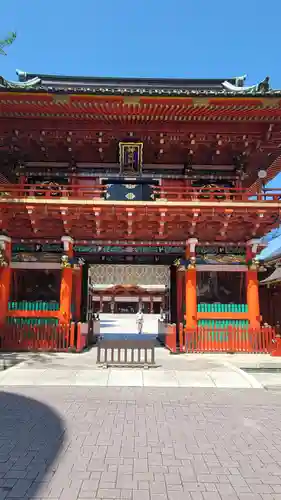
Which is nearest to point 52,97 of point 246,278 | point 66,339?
point 66,339

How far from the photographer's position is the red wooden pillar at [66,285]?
13.0 metres

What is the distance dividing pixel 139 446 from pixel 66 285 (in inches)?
370

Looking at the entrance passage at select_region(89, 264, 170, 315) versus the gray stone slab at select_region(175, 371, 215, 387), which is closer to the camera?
the gray stone slab at select_region(175, 371, 215, 387)

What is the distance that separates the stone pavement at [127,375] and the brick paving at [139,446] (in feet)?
2.82

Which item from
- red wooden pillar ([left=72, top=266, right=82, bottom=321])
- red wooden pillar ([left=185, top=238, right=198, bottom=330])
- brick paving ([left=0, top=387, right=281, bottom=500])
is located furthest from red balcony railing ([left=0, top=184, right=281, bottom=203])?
brick paving ([left=0, top=387, right=281, bottom=500])

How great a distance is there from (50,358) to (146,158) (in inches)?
384

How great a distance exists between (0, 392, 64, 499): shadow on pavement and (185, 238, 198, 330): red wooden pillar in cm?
790

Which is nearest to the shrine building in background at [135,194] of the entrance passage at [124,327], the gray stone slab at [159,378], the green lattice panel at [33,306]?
the green lattice panel at [33,306]

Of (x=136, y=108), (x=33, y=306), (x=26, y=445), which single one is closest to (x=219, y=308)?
(x=33, y=306)

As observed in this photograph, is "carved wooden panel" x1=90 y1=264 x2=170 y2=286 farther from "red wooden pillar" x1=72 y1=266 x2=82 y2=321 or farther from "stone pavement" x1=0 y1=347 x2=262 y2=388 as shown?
"stone pavement" x1=0 y1=347 x2=262 y2=388

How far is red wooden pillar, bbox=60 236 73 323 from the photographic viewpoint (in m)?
13.0

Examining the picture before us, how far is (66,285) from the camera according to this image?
43.8 feet

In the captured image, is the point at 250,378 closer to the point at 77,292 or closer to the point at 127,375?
the point at 127,375

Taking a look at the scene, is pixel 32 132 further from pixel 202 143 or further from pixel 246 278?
pixel 246 278
